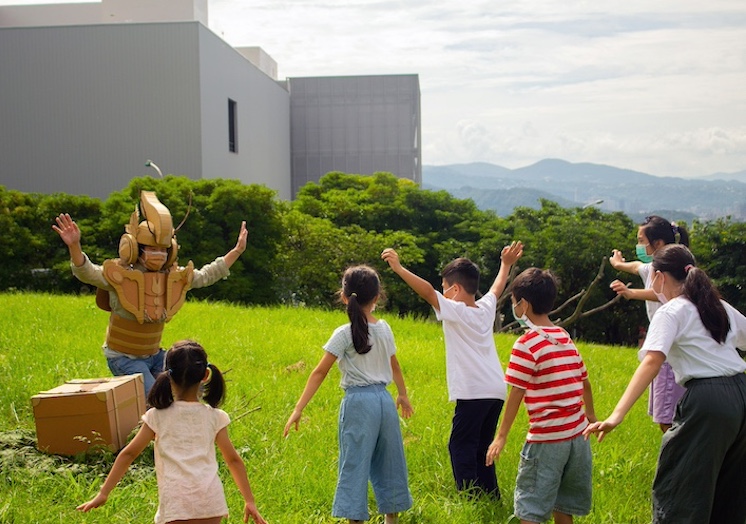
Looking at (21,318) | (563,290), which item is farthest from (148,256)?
(563,290)

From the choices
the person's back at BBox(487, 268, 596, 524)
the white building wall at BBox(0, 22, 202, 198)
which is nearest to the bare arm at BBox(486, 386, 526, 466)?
the person's back at BBox(487, 268, 596, 524)

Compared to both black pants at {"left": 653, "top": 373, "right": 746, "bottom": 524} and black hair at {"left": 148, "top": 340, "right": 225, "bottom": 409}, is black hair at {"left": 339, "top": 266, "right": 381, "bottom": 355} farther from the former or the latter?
black pants at {"left": 653, "top": 373, "right": 746, "bottom": 524}

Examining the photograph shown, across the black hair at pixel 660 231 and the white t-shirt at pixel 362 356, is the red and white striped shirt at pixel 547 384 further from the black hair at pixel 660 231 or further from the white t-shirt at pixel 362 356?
the black hair at pixel 660 231

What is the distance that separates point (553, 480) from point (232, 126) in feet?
118

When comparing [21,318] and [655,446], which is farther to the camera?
[21,318]

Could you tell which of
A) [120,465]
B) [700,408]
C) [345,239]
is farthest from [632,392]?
[345,239]

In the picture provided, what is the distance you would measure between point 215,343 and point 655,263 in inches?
281

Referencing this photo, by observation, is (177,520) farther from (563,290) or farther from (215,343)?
(563,290)

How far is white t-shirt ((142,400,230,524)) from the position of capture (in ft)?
12.7

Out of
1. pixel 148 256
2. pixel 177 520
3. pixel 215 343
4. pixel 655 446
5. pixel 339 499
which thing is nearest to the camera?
pixel 177 520

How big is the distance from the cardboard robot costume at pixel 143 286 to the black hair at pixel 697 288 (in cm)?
301

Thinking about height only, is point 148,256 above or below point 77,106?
below

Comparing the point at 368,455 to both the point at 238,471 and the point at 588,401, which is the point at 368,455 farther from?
the point at 588,401

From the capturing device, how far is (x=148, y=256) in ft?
20.7
